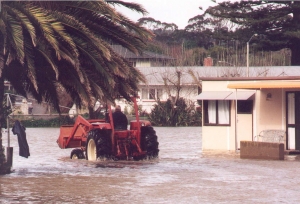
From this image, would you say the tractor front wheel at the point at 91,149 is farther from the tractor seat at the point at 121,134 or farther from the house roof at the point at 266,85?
the house roof at the point at 266,85

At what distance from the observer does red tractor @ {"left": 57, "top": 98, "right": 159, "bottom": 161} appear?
2488 cm

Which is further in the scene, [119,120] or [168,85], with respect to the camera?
[168,85]

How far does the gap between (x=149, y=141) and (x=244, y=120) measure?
5.02 m

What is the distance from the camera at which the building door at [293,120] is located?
27.9 meters

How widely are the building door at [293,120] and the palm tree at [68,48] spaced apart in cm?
743

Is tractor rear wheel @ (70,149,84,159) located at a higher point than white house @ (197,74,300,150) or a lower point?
lower

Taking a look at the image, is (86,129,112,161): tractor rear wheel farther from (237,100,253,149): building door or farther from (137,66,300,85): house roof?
(137,66,300,85): house roof

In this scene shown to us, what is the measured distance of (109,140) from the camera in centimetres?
2502

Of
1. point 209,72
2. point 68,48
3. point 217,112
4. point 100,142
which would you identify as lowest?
point 100,142

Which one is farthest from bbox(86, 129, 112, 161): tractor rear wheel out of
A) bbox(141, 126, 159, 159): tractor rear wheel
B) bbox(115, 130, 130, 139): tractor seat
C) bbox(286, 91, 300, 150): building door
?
bbox(286, 91, 300, 150): building door

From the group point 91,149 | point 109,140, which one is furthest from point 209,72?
point 109,140

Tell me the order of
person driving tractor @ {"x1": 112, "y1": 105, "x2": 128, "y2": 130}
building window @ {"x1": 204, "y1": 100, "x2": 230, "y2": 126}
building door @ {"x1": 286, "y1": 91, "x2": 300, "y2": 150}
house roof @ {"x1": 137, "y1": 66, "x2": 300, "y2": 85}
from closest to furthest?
person driving tractor @ {"x1": 112, "y1": 105, "x2": 128, "y2": 130} → building door @ {"x1": 286, "y1": 91, "x2": 300, "y2": 150} → building window @ {"x1": 204, "y1": 100, "x2": 230, "y2": 126} → house roof @ {"x1": 137, "y1": 66, "x2": 300, "y2": 85}

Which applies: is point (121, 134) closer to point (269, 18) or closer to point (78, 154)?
point (78, 154)

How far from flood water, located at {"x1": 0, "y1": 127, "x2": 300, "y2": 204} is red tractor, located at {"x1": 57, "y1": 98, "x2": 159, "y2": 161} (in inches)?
13.6
